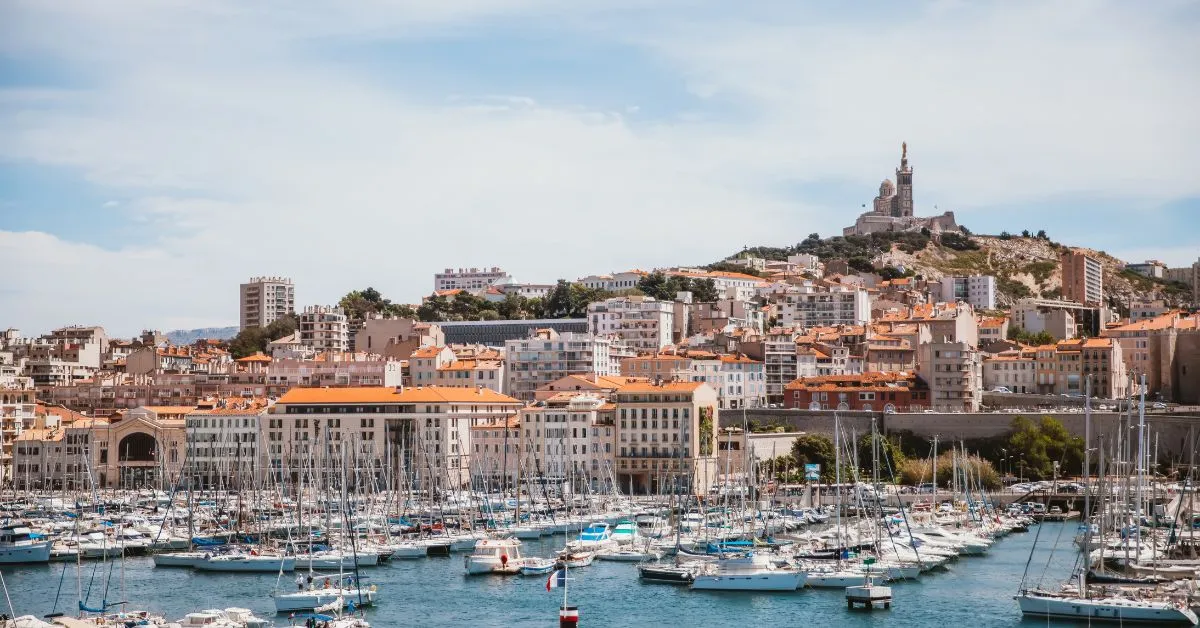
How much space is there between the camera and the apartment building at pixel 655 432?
70.4 metres

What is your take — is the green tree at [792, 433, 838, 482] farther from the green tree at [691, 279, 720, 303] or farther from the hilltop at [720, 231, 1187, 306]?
the hilltop at [720, 231, 1187, 306]

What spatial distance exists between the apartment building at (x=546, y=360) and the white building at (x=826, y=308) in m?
27.6

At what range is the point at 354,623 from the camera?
122 ft

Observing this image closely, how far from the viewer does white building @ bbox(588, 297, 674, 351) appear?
347ft

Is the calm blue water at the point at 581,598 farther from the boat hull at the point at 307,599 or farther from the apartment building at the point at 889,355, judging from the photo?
the apartment building at the point at 889,355

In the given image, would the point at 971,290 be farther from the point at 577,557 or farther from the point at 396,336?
the point at 577,557

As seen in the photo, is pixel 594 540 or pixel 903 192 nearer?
pixel 594 540

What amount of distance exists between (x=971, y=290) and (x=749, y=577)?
3701 inches

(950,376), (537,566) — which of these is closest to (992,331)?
(950,376)

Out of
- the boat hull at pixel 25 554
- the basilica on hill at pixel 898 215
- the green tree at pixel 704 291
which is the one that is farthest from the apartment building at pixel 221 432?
the basilica on hill at pixel 898 215

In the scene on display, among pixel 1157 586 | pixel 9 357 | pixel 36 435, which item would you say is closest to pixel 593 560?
pixel 1157 586

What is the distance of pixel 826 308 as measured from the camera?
385 ft

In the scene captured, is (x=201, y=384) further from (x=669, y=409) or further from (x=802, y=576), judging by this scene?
(x=802, y=576)

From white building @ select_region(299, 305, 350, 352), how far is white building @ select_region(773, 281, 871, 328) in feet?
109
